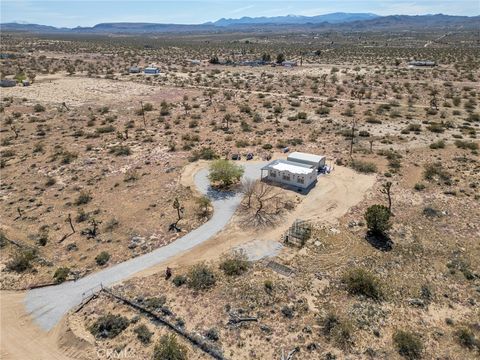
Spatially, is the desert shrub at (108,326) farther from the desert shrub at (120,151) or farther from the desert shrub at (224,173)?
the desert shrub at (120,151)

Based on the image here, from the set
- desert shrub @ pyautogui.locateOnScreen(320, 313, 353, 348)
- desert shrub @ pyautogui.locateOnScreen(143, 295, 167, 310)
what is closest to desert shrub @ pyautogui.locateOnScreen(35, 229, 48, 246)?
desert shrub @ pyautogui.locateOnScreen(143, 295, 167, 310)

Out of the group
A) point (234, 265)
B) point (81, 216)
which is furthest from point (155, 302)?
point (81, 216)

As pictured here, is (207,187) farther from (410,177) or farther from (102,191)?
(410,177)

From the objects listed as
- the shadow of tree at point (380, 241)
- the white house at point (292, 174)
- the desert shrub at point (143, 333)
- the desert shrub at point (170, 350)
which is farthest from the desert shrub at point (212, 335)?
the white house at point (292, 174)

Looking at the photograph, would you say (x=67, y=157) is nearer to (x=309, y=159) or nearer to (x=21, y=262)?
(x=21, y=262)

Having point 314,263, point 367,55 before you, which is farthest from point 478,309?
point 367,55
